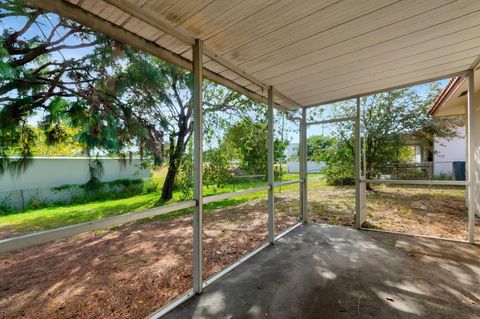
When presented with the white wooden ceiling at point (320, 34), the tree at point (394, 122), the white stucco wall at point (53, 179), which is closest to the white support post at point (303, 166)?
the white wooden ceiling at point (320, 34)

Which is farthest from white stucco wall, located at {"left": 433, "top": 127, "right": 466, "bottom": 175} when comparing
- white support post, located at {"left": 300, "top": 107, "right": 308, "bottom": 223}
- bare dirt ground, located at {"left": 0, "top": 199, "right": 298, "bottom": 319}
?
bare dirt ground, located at {"left": 0, "top": 199, "right": 298, "bottom": 319}

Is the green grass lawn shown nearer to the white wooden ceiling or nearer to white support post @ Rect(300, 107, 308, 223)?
white support post @ Rect(300, 107, 308, 223)

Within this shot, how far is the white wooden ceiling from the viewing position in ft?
5.30

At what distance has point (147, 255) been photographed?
125 inches

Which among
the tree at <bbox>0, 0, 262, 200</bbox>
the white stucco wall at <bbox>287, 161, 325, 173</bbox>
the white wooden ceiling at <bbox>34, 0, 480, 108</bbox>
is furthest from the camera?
the white stucco wall at <bbox>287, 161, 325, 173</bbox>

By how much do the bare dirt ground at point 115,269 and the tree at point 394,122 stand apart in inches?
149

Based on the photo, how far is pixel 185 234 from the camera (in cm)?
409

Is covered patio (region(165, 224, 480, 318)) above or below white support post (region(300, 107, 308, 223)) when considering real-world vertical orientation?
below

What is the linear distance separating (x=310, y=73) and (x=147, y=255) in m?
3.35

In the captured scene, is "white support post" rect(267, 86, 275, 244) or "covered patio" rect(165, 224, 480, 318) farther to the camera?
"white support post" rect(267, 86, 275, 244)

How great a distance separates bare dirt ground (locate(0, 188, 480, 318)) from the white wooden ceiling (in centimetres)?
238

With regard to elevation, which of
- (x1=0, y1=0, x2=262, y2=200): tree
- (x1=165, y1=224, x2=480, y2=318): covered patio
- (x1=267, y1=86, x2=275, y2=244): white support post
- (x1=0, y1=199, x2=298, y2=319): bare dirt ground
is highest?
(x1=0, y1=0, x2=262, y2=200): tree

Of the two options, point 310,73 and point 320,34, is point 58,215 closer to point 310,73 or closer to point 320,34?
point 310,73

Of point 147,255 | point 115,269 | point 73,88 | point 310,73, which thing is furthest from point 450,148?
point 73,88
